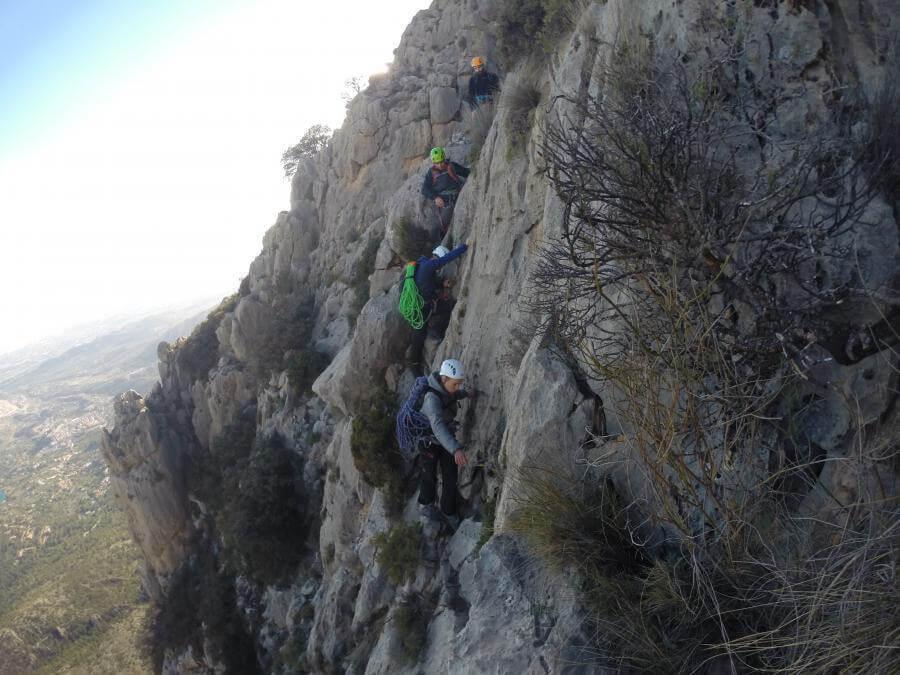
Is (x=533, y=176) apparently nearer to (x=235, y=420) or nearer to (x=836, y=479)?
(x=836, y=479)

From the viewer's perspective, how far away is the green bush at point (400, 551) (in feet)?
23.6

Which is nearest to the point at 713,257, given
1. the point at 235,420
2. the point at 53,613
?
the point at 235,420

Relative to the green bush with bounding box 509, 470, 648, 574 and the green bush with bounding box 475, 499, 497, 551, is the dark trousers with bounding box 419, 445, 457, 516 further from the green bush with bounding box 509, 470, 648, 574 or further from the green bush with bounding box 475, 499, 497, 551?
the green bush with bounding box 509, 470, 648, 574

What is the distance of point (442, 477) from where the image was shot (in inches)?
283

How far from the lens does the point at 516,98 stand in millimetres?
8422

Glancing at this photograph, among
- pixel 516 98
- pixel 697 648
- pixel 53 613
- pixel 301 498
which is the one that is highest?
pixel 516 98

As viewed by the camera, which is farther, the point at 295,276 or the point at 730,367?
the point at 295,276

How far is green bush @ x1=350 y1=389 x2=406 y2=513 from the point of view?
920cm

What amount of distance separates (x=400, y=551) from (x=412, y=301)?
198 inches

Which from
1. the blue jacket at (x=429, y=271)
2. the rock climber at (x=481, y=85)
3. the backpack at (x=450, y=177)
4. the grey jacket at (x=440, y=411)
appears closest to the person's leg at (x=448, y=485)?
the grey jacket at (x=440, y=411)

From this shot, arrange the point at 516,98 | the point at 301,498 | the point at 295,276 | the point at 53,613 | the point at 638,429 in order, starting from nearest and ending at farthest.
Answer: the point at 638,429 < the point at 516,98 < the point at 301,498 < the point at 295,276 < the point at 53,613

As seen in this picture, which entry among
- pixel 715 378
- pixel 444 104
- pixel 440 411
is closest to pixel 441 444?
pixel 440 411

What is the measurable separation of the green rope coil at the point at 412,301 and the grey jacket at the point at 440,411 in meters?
3.01

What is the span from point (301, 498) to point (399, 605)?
974 centimetres
